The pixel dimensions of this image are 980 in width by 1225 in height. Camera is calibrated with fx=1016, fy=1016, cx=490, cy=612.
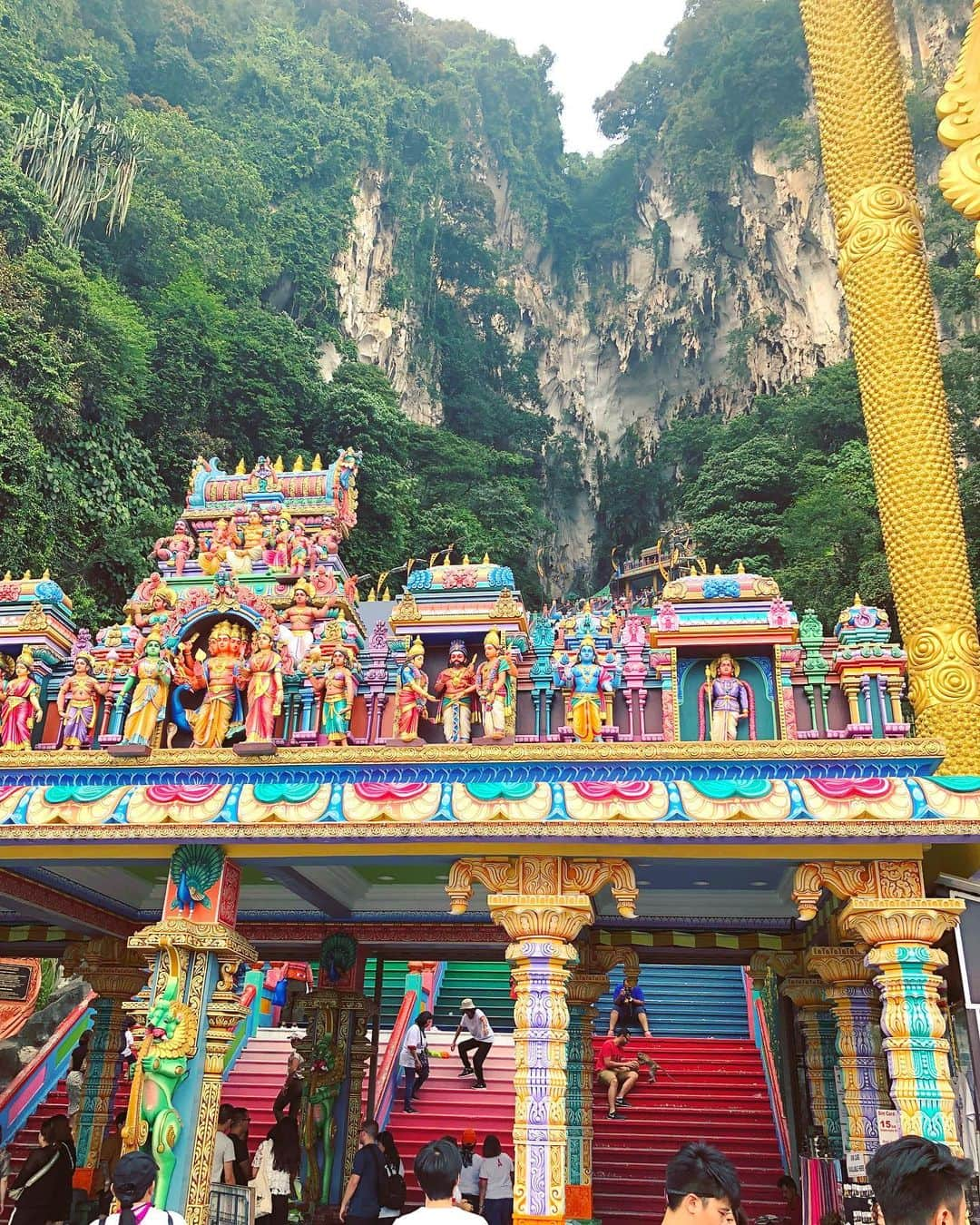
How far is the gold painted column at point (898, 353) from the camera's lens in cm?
1089

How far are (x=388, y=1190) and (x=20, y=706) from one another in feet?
19.1

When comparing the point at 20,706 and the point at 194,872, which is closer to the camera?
the point at 194,872

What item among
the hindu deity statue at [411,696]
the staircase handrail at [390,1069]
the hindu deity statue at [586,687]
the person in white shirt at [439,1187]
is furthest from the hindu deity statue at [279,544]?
the person in white shirt at [439,1187]

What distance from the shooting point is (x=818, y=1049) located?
436 inches

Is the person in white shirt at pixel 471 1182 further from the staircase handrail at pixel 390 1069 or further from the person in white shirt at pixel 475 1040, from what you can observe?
the person in white shirt at pixel 475 1040

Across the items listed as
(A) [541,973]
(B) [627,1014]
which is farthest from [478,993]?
(A) [541,973]

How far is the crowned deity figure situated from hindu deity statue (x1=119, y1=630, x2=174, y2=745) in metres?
0.31

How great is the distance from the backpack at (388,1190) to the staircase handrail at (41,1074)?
5502mm

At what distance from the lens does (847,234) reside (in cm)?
1303

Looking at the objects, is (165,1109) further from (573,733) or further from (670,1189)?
(670,1189)

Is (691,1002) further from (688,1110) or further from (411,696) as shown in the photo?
(411,696)

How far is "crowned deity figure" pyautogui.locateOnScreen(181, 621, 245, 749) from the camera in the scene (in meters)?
9.78

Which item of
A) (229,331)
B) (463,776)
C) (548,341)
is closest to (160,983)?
(463,776)

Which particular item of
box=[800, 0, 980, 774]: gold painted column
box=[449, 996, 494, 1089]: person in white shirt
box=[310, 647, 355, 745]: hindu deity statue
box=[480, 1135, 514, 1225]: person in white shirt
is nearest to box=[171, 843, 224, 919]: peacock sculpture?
box=[310, 647, 355, 745]: hindu deity statue
